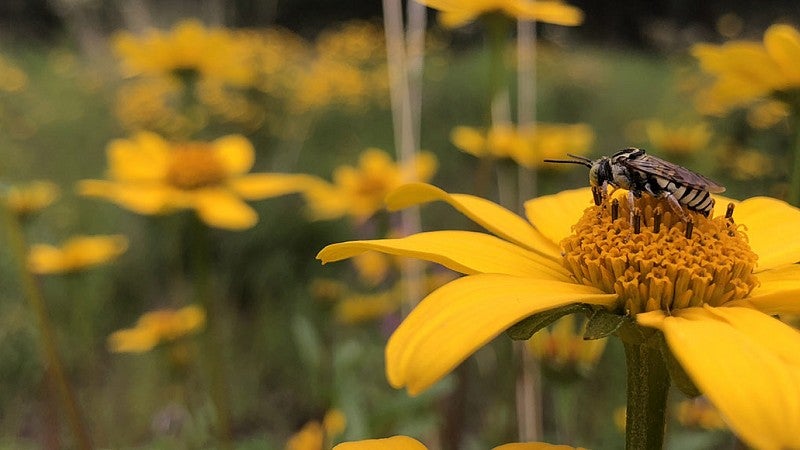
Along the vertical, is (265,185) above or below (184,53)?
below

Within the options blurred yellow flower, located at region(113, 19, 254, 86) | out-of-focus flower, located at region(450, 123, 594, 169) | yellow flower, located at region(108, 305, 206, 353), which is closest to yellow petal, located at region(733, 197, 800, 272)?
out-of-focus flower, located at region(450, 123, 594, 169)

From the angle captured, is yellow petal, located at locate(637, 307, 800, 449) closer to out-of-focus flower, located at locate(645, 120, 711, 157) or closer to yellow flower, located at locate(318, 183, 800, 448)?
yellow flower, located at locate(318, 183, 800, 448)

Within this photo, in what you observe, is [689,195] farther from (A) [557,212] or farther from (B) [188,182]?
(B) [188,182]

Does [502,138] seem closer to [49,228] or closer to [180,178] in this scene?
[180,178]

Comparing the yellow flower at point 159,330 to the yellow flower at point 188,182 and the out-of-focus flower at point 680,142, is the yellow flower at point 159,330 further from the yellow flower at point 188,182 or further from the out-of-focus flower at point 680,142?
the out-of-focus flower at point 680,142

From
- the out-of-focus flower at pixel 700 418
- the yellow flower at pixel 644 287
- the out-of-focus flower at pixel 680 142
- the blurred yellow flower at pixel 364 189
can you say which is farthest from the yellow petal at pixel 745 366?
the out-of-focus flower at pixel 680 142

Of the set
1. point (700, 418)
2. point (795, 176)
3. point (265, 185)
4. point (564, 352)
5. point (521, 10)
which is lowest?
point (700, 418)

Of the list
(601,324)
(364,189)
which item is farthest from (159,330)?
(601,324)
